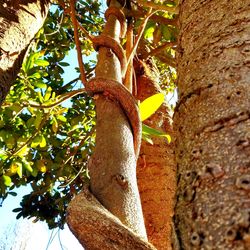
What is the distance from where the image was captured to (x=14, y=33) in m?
1.46

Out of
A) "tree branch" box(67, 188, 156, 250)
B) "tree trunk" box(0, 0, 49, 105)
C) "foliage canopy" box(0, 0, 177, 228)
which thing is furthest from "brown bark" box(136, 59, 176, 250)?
"tree branch" box(67, 188, 156, 250)

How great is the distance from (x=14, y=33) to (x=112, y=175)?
0.88 meters

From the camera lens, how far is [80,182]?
282 cm

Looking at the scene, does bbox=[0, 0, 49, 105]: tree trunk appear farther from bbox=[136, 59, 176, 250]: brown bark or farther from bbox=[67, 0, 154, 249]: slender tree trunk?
bbox=[136, 59, 176, 250]: brown bark

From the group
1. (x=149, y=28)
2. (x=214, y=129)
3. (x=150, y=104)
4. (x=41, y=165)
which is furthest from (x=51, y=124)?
(x=214, y=129)

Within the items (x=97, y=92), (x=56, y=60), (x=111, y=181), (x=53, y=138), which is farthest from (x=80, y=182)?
Result: (x=111, y=181)

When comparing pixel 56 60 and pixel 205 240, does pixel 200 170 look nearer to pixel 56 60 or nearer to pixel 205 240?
pixel 205 240

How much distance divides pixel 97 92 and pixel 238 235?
77 centimetres

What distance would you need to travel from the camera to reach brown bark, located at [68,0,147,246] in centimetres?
66

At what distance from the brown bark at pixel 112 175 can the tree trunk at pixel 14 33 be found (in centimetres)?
48

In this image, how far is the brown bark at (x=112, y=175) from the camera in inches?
25.9

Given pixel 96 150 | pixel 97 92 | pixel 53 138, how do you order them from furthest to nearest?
pixel 53 138, pixel 97 92, pixel 96 150

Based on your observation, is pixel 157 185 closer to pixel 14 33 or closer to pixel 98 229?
pixel 14 33

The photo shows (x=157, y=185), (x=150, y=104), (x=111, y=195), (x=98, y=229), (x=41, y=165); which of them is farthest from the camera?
(x=41, y=165)
